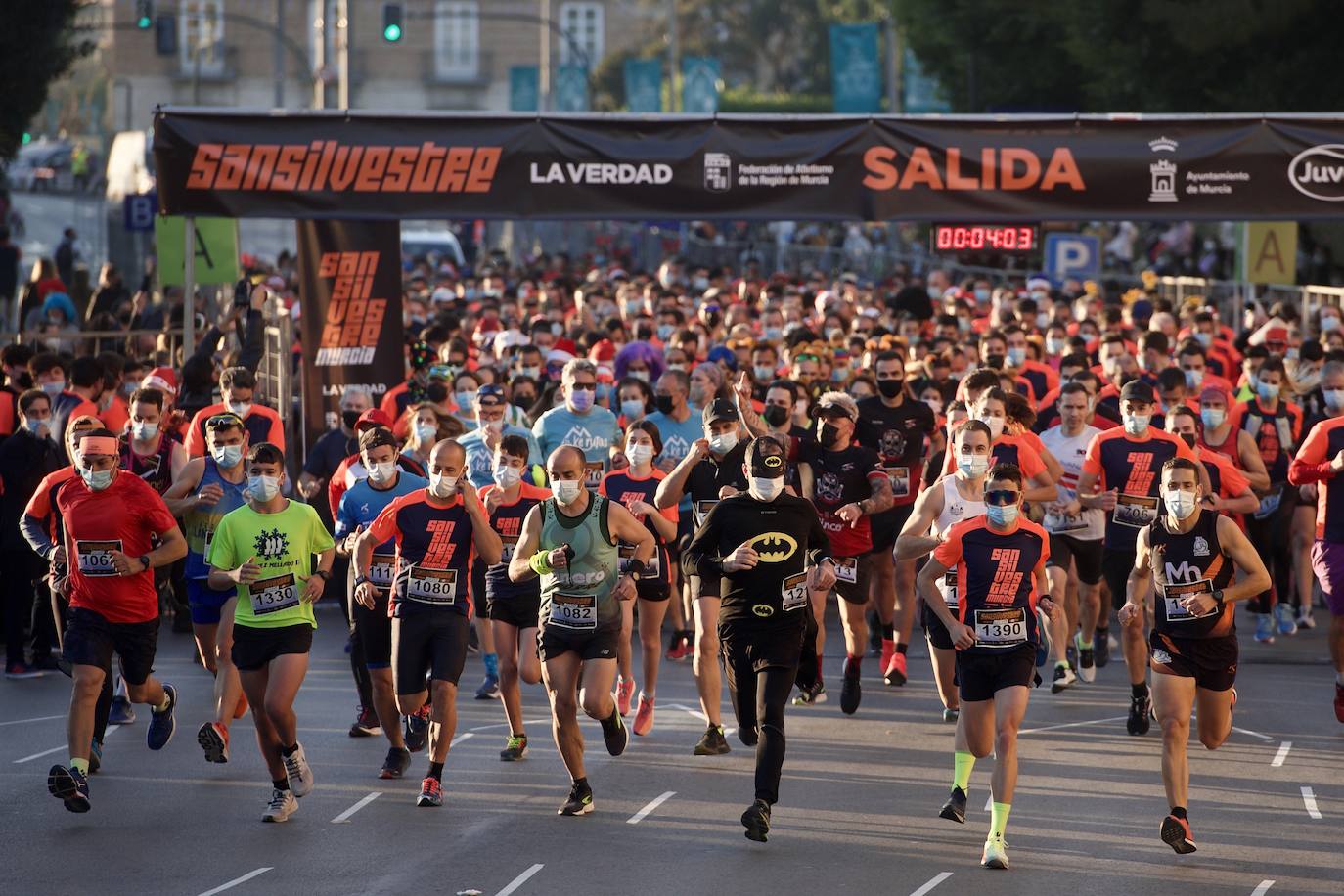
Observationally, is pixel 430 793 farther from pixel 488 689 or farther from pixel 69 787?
pixel 488 689

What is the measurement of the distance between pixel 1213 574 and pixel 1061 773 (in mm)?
1821

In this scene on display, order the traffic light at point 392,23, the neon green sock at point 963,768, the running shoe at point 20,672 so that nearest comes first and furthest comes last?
the neon green sock at point 963,768 < the running shoe at point 20,672 < the traffic light at point 392,23

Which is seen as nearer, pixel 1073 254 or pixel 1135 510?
pixel 1135 510

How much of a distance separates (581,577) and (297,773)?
172 cm

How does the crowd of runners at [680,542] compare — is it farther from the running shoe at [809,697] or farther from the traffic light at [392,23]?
the traffic light at [392,23]

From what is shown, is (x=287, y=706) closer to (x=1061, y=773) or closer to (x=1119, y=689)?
(x=1061, y=773)

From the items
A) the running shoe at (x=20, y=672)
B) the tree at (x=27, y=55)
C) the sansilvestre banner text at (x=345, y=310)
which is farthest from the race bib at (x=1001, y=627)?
the tree at (x=27, y=55)

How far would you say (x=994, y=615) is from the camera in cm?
989

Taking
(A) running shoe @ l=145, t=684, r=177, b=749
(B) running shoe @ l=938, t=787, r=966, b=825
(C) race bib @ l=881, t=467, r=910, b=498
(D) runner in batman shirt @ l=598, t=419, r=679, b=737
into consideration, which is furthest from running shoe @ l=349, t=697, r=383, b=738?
(C) race bib @ l=881, t=467, r=910, b=498

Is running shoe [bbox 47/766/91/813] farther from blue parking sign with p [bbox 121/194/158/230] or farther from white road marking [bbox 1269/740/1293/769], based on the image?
blue parking sign with p [bbox 121/194/158/230]

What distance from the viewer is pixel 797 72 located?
3381 inches

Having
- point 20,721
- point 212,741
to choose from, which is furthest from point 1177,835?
point 20,721

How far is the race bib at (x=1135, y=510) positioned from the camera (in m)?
13.1

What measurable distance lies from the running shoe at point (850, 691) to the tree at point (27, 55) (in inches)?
704
